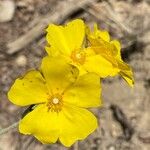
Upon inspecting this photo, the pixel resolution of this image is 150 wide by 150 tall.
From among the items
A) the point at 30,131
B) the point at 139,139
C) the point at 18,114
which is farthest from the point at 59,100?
the point at 139,139

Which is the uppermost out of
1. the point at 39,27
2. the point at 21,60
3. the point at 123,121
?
the point at 39,27

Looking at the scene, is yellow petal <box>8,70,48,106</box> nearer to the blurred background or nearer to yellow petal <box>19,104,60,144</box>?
yellow petal <box>19,104,60,144</box>

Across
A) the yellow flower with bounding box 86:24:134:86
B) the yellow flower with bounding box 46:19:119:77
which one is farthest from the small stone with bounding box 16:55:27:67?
the yellow flower with bounding box 86:24:134:86

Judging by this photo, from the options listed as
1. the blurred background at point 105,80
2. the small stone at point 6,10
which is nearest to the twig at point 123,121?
the blurred background at point 105,80

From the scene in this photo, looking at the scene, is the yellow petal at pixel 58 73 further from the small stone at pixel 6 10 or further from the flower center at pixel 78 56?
the small stone at pixel 6 10

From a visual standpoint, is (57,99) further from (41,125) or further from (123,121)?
(123,121)

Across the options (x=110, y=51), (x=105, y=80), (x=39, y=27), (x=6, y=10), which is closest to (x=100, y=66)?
(x=110, y=51)

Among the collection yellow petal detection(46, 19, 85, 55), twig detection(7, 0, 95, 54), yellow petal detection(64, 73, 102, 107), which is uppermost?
yellow petal detection(46, 19, 85, 55)
